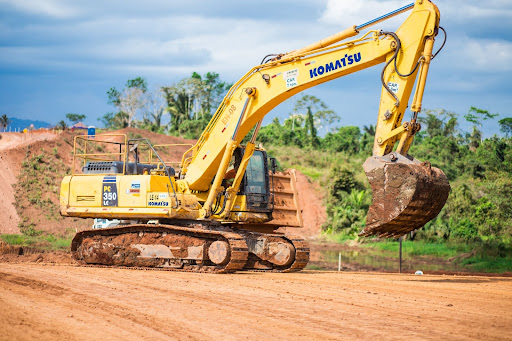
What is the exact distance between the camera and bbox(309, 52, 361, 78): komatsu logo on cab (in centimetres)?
1367

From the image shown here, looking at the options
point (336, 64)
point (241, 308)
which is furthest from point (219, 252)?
point (241, 308)

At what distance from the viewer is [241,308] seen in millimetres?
9602

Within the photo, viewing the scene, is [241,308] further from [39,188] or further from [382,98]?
[39,188]

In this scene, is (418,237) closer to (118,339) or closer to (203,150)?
(203,150)

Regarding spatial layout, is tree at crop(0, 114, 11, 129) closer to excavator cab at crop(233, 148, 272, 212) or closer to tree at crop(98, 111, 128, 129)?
tree at crop(98, 111, 128, 129)

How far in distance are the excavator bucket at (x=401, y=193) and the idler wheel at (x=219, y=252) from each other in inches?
154

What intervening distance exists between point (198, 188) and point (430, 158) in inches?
1338

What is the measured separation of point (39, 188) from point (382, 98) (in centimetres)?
2786

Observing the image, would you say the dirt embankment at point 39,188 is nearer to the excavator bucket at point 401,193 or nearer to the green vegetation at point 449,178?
the green vegetation at point 449,178

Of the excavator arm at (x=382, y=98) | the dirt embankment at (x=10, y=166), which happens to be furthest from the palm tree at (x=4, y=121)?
the excavator arm at (x=382, y=98)

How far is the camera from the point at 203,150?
16453 mm

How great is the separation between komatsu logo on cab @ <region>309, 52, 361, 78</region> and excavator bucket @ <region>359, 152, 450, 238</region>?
2.45 meters

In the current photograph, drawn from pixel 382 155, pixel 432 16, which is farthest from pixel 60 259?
pixel 432 16

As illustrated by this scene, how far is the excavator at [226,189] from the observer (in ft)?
44.8
